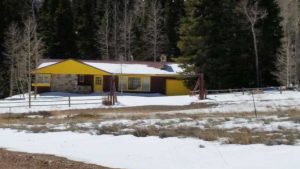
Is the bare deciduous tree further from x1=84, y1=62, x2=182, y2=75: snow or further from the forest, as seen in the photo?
x1=84, y1=62, x2=182, y2=75: snow

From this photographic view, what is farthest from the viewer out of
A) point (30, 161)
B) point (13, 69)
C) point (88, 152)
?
point (13, 69)

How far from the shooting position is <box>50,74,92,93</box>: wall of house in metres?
57.2

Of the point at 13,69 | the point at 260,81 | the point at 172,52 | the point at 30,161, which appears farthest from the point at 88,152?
the point at 172,52

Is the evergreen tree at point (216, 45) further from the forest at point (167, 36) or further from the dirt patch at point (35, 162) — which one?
the dirt patch at point (35, 162)

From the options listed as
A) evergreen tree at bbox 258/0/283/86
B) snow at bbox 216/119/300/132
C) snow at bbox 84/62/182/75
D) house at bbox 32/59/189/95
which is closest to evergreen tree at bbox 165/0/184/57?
snow at bbox 84/62/182/75

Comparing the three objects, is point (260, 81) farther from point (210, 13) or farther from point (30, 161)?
point (30, 161)

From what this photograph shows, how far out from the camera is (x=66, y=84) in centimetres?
5759

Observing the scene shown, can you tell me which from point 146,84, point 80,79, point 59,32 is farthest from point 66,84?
point 59,32

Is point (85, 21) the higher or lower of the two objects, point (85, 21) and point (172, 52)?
the higher

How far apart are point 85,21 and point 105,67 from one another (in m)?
23.1

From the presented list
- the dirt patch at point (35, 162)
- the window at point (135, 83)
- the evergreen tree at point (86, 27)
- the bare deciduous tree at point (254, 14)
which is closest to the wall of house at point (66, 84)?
the window at point (135, 83)

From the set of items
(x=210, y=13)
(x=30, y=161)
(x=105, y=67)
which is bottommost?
(x=30, y=161)

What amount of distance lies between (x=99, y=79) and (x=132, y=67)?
14.0ft

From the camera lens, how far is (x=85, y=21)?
78938 mm
